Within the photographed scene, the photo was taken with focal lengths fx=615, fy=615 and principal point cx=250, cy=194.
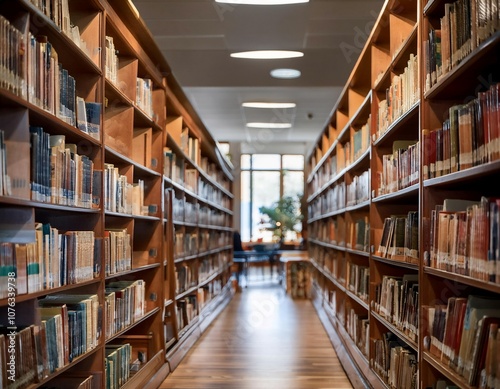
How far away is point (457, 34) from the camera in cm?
238

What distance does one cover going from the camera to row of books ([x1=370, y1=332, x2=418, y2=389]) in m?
3.11

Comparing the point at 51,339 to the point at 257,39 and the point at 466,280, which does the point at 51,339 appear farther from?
the point at 257,39

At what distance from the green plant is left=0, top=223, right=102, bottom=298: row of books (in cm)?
1292

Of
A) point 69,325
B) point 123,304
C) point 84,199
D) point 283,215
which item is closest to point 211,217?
point 123,304

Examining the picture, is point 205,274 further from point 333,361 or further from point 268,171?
point 268,171

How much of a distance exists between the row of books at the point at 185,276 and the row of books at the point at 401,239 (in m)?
2.42

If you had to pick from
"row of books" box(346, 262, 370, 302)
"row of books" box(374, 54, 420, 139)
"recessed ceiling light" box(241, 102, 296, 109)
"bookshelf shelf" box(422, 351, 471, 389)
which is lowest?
"bookshelf shelf" box(422, 351, 471, 389)

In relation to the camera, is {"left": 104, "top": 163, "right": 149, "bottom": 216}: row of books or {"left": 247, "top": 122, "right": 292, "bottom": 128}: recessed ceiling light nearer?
{"left": 104, "top": 163, "right": 149, "bottom": 216}: row of books

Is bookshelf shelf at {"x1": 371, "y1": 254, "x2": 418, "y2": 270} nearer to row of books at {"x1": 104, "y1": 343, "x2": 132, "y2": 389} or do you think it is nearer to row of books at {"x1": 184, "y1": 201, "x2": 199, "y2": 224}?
row of books at {"x1": 104, "y1": 343, "x2": 132, "y2": 389}

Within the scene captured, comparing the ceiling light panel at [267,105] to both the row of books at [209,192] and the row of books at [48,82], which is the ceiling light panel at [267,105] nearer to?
the row of books at [209,192]

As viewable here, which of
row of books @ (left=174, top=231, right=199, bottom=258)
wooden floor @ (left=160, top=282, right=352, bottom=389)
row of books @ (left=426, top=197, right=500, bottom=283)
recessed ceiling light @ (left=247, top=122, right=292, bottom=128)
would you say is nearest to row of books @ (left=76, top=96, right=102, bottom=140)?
row of books @ (left=426, top=197, right=500, bottom=283)

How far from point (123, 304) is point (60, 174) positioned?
1350 mm

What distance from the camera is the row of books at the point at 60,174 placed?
235cm

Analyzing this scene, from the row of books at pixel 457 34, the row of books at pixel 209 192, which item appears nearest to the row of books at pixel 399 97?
the row of books at pixel 457 34
